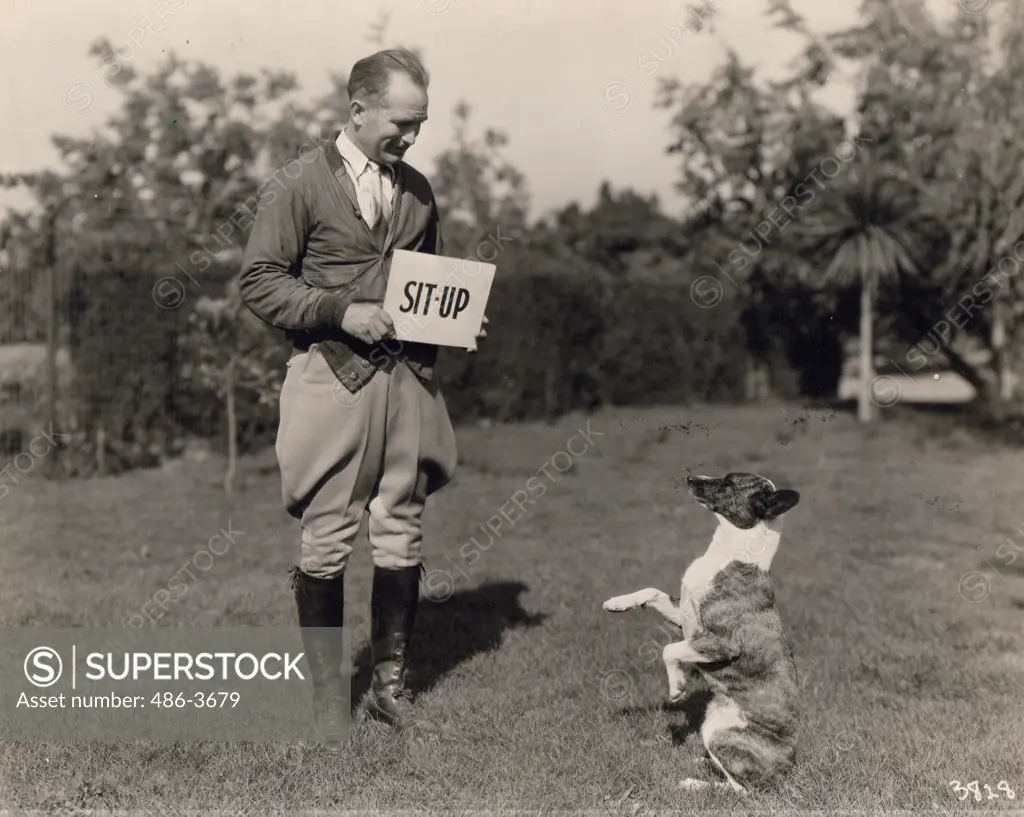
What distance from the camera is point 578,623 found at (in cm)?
590

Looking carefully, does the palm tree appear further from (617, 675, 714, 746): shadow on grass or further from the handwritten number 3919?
the handwritten number 3919

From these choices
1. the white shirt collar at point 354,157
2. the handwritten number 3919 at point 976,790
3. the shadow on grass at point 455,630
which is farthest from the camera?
the shadow on grass at point 455,630

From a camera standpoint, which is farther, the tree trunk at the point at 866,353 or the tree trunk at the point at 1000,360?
the tree trunk at the point at 1000,360

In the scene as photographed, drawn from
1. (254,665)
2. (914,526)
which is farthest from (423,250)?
(914,526)

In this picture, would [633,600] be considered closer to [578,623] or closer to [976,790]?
[976,790]

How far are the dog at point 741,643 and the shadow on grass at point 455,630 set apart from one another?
5.19 feet

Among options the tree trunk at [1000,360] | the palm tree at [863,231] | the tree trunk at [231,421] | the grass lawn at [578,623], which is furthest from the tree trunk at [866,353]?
the tree trunk at [231,421]

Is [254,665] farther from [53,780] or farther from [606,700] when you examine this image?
[606,700]

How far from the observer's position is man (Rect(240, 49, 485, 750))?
12.6ft

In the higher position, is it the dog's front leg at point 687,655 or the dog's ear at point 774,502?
the dog's ear at point 774,502

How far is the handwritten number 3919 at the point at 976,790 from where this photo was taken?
3664 mm

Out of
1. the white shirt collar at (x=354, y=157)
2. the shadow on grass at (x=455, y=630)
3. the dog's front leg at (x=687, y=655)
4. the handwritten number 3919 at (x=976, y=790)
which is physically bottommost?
the shadow on grass at (x=455, y=630)

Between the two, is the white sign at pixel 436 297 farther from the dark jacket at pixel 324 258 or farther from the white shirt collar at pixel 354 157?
the white shirt collar at pixel 354 157

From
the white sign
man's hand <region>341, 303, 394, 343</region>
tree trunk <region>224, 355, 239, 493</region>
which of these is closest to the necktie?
the white sign
